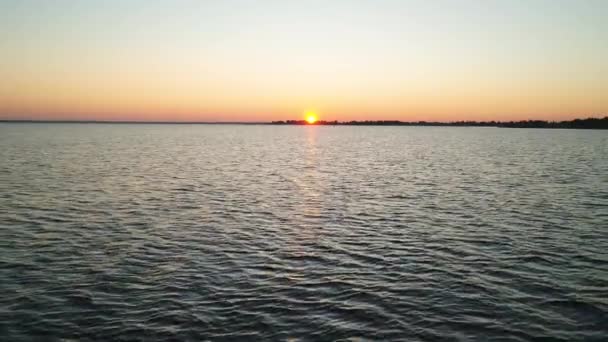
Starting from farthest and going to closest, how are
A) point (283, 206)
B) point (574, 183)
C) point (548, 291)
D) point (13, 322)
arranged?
point (574, 183), point (283, 206), point (548, 291), point (13, 322)

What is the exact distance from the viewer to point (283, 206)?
3759cm

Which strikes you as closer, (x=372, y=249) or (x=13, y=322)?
(x=13, y=322)

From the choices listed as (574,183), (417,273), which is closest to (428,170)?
(574,183)

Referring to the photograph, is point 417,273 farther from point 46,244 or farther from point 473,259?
point 46,244

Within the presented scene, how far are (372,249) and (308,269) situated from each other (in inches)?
186

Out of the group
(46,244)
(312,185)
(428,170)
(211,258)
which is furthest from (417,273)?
(428,170)

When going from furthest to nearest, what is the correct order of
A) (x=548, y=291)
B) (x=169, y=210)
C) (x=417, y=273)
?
(x=169, y=210), (x=417, y=273), (x=548, y=291)

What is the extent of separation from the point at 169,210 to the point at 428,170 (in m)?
41.5

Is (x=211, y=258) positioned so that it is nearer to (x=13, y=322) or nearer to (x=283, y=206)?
(x=13, y=322)

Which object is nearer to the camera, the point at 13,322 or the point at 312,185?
the point at 13,322

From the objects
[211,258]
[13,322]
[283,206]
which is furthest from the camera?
[283,206]

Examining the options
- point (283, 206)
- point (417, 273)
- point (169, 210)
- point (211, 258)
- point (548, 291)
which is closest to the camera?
point (548, 291)

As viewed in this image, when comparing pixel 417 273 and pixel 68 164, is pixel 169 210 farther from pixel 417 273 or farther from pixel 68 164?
pixel 68 164

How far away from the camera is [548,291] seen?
18.9 metres
